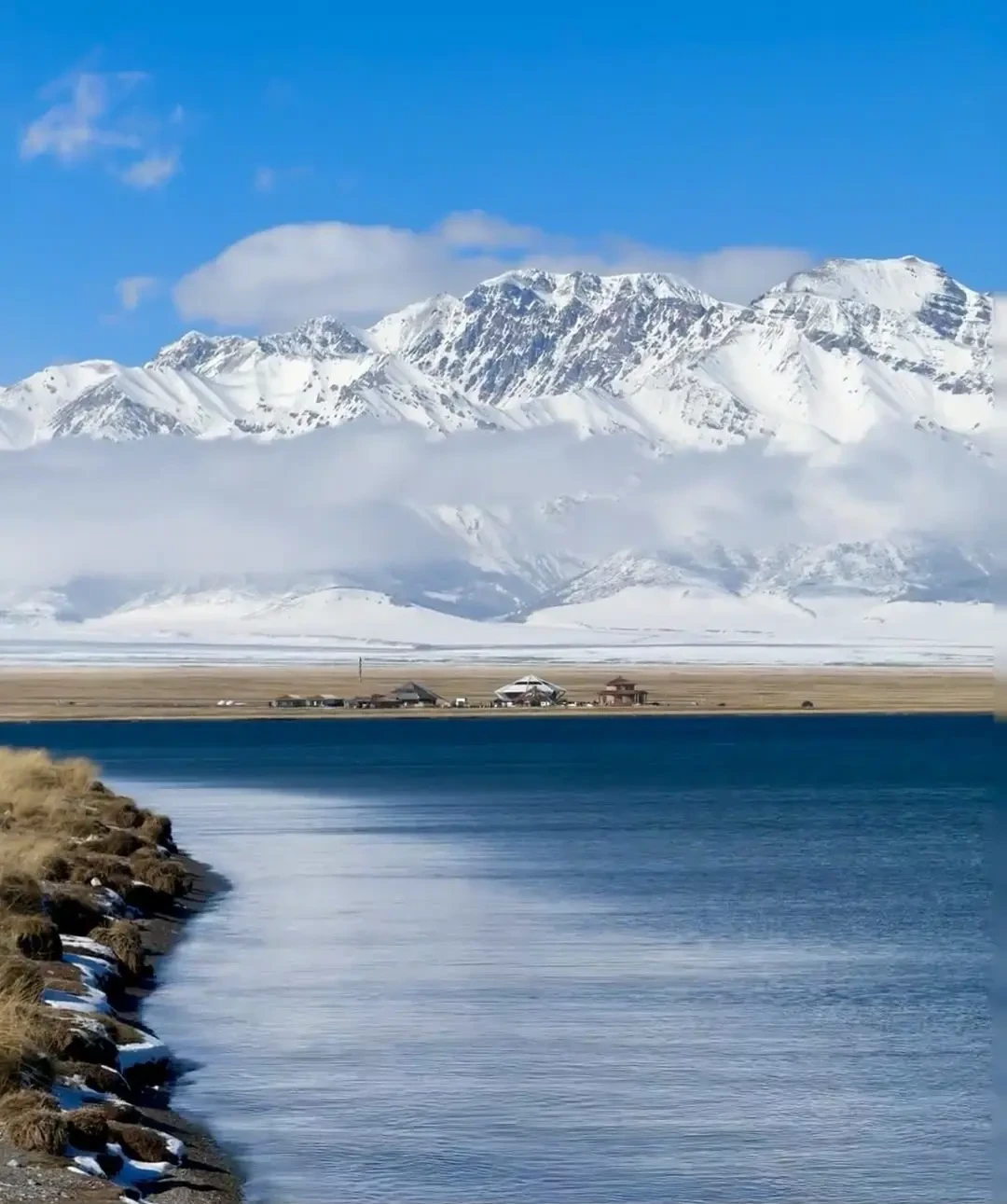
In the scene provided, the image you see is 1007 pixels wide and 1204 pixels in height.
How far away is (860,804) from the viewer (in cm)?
7769

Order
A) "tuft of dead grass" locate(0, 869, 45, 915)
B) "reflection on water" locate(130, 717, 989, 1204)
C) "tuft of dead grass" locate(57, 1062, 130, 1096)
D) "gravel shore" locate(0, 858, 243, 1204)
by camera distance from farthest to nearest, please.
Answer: "tuft of dead grass" locate(0, 869, 45, 915), "tuft of dead grass" locate(57, 1062, 130, 1096), "reflection on water" locate(130, 717, 989, 1204), "gravel shore" locate(0, 858, 243, 1204)

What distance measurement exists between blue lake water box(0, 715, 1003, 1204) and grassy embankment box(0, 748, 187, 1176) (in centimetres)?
123

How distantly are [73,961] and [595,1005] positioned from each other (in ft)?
25.3

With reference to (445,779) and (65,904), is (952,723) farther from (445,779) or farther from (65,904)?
(65,904)

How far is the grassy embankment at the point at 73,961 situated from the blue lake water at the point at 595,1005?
1.23 metres

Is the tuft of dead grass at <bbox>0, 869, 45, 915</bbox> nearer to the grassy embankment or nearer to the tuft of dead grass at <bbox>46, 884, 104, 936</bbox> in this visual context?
the grassy embankment

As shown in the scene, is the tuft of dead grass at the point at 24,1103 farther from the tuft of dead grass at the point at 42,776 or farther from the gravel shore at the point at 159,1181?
the tuft of dead grass at the point at 42,776

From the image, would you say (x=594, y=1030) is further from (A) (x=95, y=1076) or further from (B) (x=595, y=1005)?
(A) (x=95, y=1076)

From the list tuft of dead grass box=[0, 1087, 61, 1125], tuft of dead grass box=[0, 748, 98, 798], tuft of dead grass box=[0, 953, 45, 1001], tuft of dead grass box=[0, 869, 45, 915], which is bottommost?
tuft of dead grass box=[0, 1087, 61, 1125]

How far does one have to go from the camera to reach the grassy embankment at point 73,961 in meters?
20.1

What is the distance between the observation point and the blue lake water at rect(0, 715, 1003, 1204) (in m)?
22.2

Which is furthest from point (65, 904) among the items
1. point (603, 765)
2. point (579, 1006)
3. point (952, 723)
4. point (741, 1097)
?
point (952, 723)

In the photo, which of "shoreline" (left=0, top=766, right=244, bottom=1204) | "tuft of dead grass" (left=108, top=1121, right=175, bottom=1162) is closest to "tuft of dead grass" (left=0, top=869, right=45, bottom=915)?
"shoreline" (left=0, top=766, right=244, bottom=1204)

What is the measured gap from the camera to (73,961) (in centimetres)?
3070
